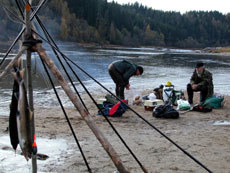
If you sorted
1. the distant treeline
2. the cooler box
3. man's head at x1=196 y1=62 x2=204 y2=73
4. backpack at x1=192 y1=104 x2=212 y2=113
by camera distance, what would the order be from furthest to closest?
the distant treeline
man's head at x1=196 y1=62 x2=204 y2=73
the cooler box
backpack at x1=192 y1=104 x2=212 y2=113

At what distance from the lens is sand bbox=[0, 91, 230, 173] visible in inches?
185

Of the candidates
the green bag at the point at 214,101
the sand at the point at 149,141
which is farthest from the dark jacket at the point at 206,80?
the sand at the point at 149,141

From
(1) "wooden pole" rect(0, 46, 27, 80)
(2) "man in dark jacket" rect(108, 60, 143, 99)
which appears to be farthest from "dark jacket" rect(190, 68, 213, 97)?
(1) "wooden pole" rect(0, 46, 27, 80)

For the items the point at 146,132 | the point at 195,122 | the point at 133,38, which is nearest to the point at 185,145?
the point at 146,132

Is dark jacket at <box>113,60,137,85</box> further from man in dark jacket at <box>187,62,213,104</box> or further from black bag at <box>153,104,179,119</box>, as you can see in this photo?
man in dark jacket at <box>187,62,213,104</box>

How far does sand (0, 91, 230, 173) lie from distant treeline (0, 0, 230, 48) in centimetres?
4334

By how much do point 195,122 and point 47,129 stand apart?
362cm

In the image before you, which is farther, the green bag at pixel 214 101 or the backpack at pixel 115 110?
the green bag at pixel 214 101

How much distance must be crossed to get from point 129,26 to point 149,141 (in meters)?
122

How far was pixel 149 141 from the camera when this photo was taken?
5.94 metres

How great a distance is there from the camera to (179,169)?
15.0 ft

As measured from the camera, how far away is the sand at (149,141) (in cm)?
469

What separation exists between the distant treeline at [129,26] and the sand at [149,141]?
43338 millimetres

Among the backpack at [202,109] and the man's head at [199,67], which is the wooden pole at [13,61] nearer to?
the backpack at [202,109]
